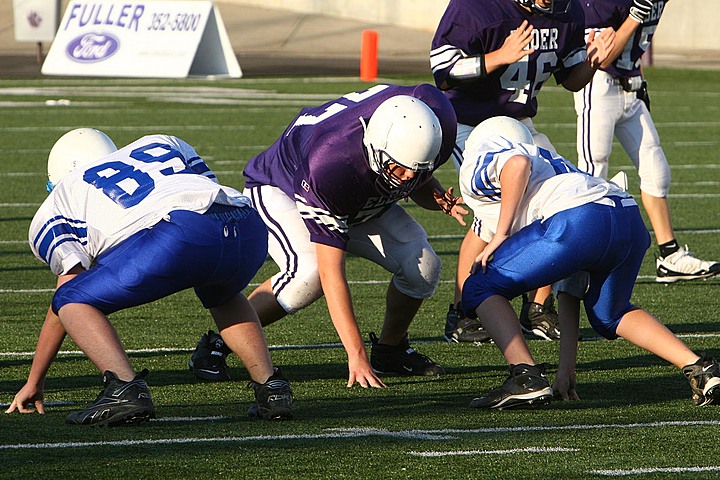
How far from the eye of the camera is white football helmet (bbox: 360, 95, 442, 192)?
510cm

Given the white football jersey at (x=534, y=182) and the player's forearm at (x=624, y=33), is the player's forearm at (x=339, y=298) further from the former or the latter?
the player's forearm at (x=624, y=33)

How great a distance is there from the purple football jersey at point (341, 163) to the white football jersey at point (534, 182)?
6.8 inches

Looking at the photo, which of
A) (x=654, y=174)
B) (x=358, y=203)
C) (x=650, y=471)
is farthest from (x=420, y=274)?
(x=654, y=174)

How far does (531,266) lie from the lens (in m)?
5.04

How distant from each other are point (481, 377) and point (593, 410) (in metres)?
0.77

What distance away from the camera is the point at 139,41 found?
23.0 meters

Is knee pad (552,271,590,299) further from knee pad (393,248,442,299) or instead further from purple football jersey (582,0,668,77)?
purple football jersey (582,0,668,77)

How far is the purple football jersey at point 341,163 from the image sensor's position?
5.36m

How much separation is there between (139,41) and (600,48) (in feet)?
54.8

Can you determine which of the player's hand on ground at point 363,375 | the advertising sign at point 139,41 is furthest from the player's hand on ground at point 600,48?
the advertising sign at point 139,41

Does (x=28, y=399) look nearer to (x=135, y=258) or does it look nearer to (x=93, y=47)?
(x=135, y=258)

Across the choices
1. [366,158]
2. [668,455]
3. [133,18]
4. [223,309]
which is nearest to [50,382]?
[223,309]

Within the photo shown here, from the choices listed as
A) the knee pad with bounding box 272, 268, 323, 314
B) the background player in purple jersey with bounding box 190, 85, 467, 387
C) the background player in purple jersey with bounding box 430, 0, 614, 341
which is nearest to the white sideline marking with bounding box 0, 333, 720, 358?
the background player in purple jersey with bounding box 430, 0, 614, 341

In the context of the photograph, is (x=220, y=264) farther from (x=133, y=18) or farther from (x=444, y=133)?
(x=133, y=18)
